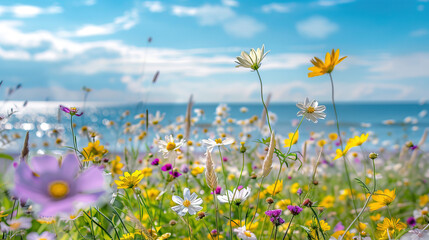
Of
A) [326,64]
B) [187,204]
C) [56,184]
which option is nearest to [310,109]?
[326,64]

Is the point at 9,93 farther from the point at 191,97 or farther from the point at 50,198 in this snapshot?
the point at 50,198

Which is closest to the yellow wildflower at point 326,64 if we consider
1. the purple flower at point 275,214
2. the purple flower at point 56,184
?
the purple flower at point 275,214

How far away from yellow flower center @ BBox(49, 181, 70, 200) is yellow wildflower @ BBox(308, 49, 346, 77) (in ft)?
1.75

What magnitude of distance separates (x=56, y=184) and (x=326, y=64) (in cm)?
55

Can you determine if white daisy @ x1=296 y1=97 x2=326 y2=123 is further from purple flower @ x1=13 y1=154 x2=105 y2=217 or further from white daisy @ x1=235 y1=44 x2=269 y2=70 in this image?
purple flower @ x1=13 y1=154 x2=105 y2=217

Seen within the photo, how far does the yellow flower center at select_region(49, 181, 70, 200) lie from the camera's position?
36cm

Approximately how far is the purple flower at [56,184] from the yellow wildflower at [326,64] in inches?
20.2

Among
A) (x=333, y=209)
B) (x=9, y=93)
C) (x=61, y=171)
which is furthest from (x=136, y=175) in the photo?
(x=333, y=209)

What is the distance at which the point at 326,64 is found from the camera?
0.73 m

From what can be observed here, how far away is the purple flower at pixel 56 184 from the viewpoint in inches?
13.4

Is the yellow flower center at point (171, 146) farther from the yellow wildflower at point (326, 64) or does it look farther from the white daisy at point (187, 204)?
the yellow wildflower at point (326, 64)

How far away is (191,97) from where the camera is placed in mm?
1495

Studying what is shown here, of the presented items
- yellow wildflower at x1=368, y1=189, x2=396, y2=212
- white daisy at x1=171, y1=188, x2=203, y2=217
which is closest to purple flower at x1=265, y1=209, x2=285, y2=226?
white daisy at x1=171, y1=188, x2=203, y2=217

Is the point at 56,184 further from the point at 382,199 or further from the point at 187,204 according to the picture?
the point at 382,199
